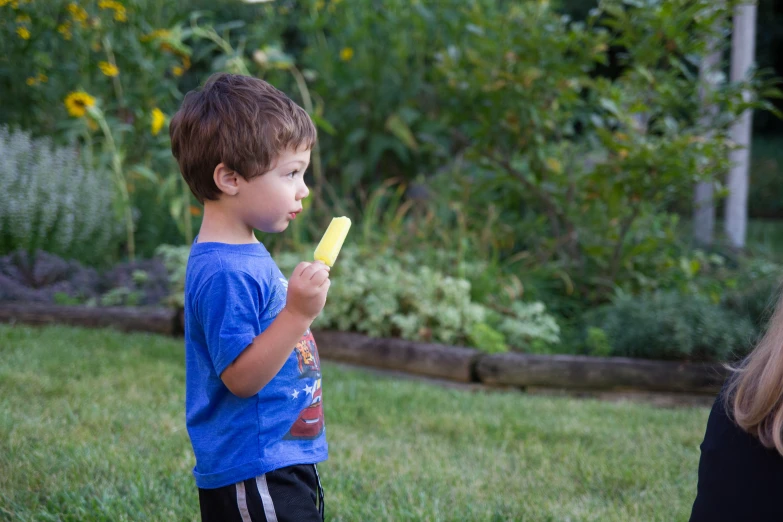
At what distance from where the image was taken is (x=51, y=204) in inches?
204

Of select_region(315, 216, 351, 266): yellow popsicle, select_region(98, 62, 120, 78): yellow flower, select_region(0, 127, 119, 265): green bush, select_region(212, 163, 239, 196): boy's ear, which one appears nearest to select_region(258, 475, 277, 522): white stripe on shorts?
select_region(315, 216, 351, 266): yellow popsicle

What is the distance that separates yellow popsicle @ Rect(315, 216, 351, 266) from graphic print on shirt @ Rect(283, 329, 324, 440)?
217 mm

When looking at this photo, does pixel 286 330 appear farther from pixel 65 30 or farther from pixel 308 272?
pixel 65 30

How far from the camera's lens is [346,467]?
2.83 m

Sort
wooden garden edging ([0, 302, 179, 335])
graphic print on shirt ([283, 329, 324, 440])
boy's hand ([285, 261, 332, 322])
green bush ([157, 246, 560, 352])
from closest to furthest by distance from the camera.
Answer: boy's hand ([285, 261, 332, 322]), graphic print on shirt ([283, 329, 324, 440]), green bush ([157, 246, 560, 352]), wooden garden edging ([0, 302, 179, 335])

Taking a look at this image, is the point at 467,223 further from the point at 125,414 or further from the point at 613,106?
the point at 125,414

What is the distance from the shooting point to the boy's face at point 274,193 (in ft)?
5.18

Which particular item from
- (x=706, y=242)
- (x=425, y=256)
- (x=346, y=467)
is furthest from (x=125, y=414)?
(x=706, y=242)

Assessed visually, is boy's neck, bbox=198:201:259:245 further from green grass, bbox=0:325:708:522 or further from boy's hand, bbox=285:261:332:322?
green grass, bbox=0:325:708:522

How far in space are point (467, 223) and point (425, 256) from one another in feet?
2.51

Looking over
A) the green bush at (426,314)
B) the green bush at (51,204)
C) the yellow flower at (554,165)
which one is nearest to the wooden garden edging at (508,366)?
the green bush at (426,314)

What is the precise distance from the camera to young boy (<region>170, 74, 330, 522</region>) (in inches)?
59.9

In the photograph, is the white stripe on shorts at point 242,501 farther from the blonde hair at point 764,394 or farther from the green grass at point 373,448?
the blonde hair at point 764,394

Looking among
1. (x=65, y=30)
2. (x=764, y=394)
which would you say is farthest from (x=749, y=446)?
(x=65, y=30)
